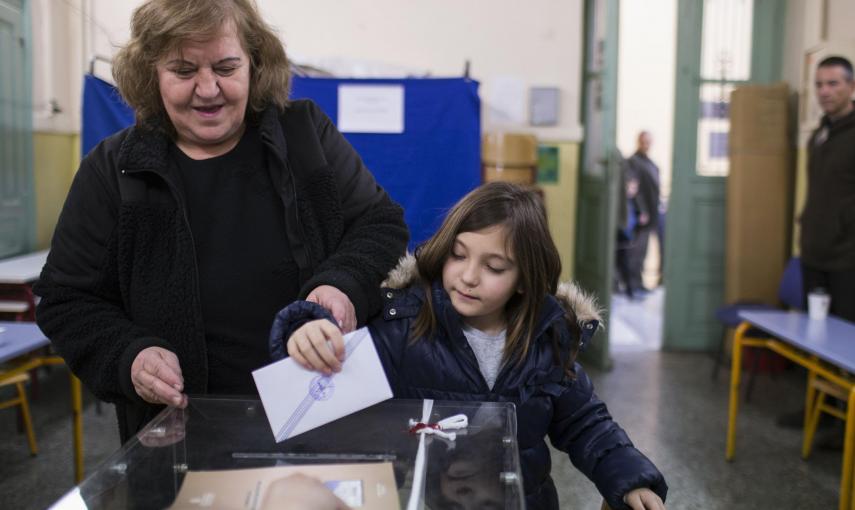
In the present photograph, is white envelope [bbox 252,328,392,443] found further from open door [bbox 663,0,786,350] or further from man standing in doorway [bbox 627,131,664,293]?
man standing in doorway [bbox 627,131,664,293]

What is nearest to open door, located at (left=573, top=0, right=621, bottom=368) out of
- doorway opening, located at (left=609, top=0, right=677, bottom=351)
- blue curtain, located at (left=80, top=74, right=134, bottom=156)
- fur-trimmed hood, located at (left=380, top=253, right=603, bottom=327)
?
doorway opening, located at (left=609, top=0, right=677, bottom=351)

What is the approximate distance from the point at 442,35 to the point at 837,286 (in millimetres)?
2904

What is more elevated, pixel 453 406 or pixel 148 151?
pixel 148 151

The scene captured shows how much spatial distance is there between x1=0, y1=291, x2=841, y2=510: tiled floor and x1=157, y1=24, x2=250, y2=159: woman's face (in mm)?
2065

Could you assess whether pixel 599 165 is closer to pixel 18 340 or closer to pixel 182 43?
pixel 18 340

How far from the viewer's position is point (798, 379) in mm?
4801

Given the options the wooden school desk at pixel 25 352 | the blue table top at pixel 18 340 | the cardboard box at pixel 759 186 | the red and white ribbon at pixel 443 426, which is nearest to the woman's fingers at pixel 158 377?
the red and white ribbon at pixel 443 426

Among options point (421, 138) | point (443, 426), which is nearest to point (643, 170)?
point (421, 138)

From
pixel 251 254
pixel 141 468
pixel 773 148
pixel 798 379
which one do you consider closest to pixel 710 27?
pixel 773 148

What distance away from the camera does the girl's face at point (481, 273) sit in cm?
136

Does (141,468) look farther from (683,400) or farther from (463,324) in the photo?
(683,400)

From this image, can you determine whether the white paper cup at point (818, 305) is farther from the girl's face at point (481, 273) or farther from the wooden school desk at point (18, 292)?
the wooden school desk at point (18, 292)

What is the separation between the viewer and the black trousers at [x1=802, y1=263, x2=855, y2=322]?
3.73 meters

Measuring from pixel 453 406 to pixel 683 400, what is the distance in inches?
145
